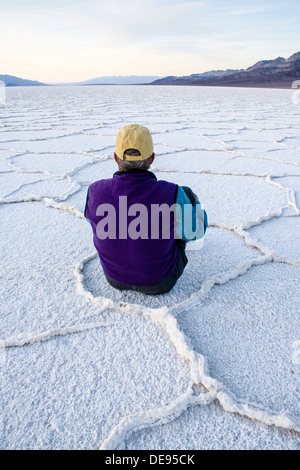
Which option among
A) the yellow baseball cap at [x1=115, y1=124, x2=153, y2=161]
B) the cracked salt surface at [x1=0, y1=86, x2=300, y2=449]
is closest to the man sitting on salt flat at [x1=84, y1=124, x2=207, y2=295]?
the yellow baseball cap at [x1=115, y1=124, x2=153, y2=161]

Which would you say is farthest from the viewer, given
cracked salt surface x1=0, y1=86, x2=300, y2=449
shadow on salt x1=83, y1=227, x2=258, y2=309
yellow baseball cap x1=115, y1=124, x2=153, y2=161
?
shadow on salt x1=83, y1=227, x2=258, y2=309

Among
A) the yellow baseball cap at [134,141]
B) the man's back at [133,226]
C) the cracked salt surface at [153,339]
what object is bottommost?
the cracked salt surface at [153,339]

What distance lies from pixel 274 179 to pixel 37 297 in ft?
6.32

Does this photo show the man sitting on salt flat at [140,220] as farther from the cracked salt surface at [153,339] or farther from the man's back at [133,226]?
the cracked salt surface at [153,339]

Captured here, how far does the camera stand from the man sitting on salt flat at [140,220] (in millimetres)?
1019

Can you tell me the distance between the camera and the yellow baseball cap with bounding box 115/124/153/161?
39.6 inches

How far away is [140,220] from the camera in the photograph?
1047 millimetres

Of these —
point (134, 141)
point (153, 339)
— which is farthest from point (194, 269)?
point (134, 141)

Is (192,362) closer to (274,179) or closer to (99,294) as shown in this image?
(99,294)

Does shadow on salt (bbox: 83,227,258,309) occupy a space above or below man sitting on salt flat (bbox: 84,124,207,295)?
below

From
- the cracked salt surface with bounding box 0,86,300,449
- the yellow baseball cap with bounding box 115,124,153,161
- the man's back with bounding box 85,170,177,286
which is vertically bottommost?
the cracked salt surface with bounding box 0,86,300,449

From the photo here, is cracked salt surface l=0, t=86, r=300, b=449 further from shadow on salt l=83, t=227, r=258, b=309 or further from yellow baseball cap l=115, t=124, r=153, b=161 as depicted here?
yellow baseball cap l=115, t=124, r=153, b=161

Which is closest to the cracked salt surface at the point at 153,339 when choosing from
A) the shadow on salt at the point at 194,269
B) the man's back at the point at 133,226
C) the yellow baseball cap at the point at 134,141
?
the shadow on salt at the point at 194,269
